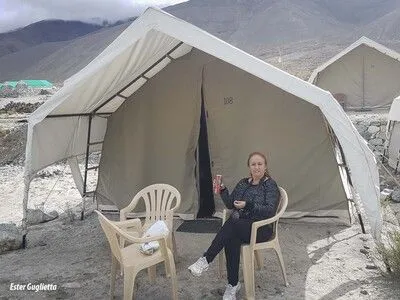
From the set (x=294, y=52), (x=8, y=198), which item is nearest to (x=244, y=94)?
(x=8, y=198)

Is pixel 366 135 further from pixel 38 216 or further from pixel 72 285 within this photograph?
pixel 72 285

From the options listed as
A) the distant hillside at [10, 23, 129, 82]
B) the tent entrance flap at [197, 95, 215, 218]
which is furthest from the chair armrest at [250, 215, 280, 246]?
the distant hillside at [10, 23, 129, 82]

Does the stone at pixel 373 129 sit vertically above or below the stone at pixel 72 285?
above

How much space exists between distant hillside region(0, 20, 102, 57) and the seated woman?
129m

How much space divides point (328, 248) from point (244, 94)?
236 cm

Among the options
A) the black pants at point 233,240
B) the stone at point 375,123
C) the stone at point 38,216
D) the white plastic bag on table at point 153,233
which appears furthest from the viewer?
the stone at point 375,123

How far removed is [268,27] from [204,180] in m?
60.5

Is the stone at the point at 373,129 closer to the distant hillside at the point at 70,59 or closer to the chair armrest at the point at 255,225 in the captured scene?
the chair armrest at the point at 255,225

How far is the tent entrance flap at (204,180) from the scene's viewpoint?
6.49m

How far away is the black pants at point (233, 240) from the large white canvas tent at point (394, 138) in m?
6.73

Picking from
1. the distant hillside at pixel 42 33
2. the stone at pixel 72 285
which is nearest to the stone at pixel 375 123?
the stone at pixel 72 285

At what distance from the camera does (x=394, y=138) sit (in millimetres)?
10008

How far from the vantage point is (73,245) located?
5.53 m

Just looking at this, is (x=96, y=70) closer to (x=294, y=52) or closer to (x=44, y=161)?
(x=44, y=161)
